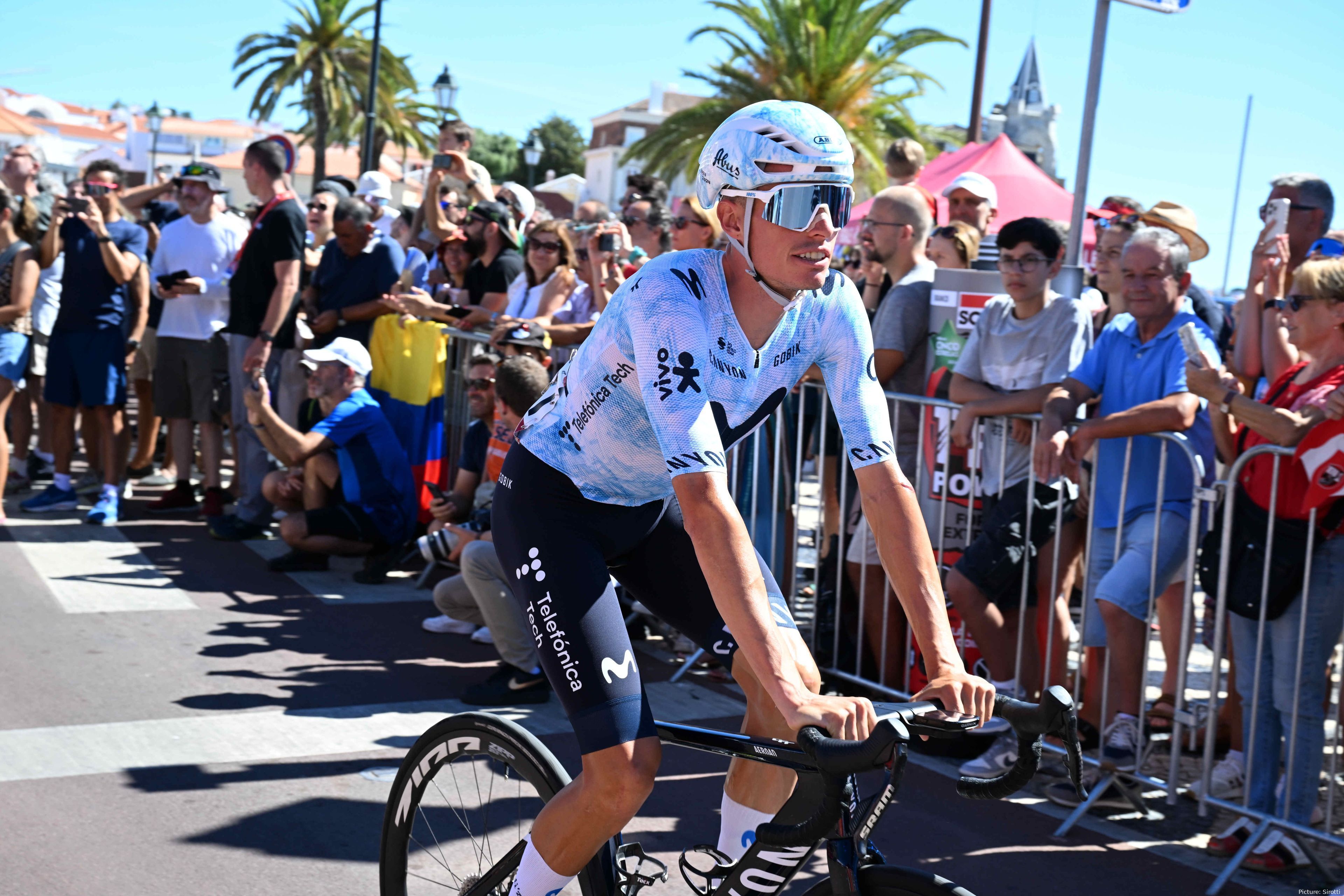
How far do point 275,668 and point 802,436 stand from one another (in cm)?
288

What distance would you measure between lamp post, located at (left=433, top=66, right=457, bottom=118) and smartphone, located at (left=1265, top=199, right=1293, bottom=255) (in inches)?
750

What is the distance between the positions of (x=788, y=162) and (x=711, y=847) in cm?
141

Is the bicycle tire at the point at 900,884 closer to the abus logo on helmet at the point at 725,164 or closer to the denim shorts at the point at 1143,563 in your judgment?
the abus logo on helmet at the point at 725,164

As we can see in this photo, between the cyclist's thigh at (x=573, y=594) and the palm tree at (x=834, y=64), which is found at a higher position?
the palm tree at (x=834, y=64)

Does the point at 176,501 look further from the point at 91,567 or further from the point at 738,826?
the point at 738,826

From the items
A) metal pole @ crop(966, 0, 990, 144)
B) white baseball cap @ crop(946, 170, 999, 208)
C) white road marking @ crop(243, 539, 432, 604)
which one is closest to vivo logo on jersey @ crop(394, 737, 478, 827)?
white road marking @ crop(243, 539, 432, 604)

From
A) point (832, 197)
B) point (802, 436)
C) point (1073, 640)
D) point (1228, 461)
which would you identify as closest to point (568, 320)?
point (802, 436)

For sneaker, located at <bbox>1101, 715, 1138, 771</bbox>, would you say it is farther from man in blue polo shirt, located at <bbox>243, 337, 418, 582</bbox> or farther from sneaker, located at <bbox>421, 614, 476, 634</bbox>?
man in blue polo shirt, located at <bbox>243, 337, 418, 582</bbox>

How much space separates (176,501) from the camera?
959 centimetres

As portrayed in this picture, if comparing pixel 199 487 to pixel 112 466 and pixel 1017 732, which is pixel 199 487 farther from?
pixel 1017 732

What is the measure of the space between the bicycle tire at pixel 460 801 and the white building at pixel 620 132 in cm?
8120


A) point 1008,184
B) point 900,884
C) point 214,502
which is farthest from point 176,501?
point 1008,184

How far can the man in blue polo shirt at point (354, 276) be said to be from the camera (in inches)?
344

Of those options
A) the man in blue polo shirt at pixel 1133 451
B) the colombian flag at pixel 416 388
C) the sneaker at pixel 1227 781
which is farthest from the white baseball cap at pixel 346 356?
the sneaker at pixel 1227 781
